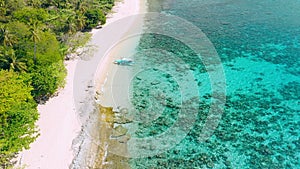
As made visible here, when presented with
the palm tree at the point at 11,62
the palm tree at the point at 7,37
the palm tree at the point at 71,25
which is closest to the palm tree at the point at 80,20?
the palm tree at the point at 71,25

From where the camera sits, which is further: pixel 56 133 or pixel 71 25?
pixel 71 25

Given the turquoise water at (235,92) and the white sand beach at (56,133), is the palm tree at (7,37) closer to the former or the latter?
the white sand beach at (56,133)

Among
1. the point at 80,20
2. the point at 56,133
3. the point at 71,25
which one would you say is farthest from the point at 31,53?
the point at 80,20

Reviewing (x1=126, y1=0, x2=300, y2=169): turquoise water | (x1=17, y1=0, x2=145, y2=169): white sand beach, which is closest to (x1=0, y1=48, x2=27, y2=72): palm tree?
(x1=17, y1=0, x2=145, y2=169): white sand beach

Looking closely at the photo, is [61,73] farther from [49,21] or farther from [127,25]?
[127,25]

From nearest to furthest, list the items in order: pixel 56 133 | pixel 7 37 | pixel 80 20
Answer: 1. pixel 56 133
2. pixel 7 37
3. pixel 80 20

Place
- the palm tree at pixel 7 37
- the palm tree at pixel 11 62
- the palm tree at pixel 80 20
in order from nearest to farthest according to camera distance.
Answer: the palm tree at pixel 11 62, the palm tree at pixel 7 37, the palm tree at pixel 80 20

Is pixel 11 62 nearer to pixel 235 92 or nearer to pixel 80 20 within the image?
pixel 80 20

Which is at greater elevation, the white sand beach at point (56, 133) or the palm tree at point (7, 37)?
the palm tree at point (7, 37)
